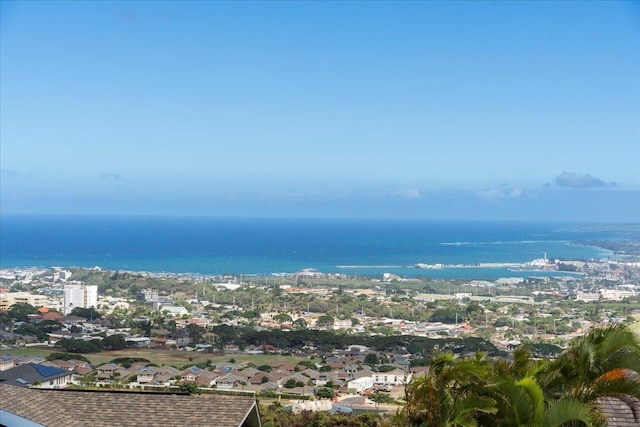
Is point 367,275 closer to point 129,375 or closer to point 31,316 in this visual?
point 31,316

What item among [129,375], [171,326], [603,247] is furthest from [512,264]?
[129,375]

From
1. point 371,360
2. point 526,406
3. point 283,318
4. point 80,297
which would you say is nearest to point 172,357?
point 371,360

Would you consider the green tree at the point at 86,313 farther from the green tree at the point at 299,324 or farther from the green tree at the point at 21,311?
the green tree at the point at 299,324

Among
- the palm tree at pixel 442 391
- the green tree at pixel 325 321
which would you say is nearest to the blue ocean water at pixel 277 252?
the green tree at pixel 325 321

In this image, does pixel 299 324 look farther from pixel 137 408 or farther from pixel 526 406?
pixel 526 406

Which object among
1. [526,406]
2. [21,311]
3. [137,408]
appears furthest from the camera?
[21,311]

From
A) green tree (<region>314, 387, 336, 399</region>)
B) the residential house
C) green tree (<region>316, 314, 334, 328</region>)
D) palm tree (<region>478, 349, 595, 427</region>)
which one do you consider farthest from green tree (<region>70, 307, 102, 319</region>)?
palm tree (<region>478, 349, 595, 427</region>)
